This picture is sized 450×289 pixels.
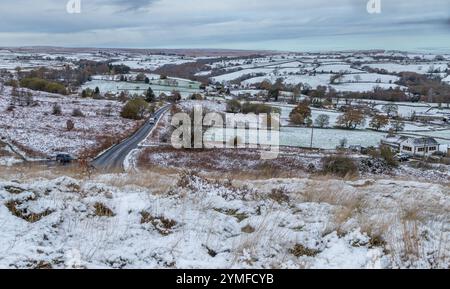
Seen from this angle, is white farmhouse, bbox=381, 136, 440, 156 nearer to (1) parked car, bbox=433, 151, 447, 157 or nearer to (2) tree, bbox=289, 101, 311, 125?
(1) parked car, bbox=433, 151, 447, 157

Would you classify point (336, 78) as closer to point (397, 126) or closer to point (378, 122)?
point (378, 122)

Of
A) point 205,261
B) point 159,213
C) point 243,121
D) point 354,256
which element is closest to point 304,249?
point 354,256

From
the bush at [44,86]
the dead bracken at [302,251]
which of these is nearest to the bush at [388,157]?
the dead bracken at [302,251]

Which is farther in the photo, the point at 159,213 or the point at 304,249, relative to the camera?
the point at 159,213

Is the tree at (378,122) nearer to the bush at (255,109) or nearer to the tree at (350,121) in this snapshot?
the tree at (350,121)

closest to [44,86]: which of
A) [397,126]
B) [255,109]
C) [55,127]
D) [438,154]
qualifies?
[255,109]

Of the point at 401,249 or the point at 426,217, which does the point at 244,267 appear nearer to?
the point at 401,249
